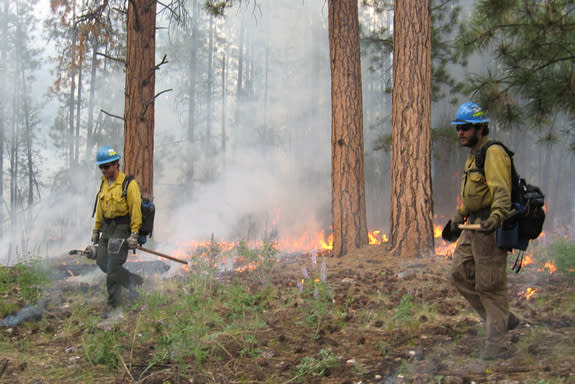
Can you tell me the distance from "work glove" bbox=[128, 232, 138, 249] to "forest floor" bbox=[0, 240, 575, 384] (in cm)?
66

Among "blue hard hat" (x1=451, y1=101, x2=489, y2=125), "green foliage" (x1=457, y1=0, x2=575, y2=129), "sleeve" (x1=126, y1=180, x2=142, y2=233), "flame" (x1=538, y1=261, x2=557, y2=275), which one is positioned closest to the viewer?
"blue hard hat" (x1=451, y1=101, x2=489, y2=125)

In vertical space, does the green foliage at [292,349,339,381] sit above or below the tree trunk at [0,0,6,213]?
below

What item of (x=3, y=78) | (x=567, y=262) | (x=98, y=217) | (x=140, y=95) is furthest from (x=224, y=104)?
(x=567, y=262)

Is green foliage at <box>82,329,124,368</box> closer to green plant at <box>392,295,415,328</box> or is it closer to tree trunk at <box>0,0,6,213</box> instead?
green plant at <box>392,295,415,328</box>

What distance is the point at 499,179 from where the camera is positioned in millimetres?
3203

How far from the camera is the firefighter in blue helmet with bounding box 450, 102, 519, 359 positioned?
126 inches

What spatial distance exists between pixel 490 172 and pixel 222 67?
27.9 metres

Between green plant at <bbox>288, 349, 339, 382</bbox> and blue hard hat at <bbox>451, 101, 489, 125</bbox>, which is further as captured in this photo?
blue hard hat at <bbox>451, 101, 489, 125</bbox>

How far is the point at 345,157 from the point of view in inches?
309

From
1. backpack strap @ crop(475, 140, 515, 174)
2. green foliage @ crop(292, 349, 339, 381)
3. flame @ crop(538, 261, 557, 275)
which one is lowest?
green foliage @ crop(292, 349, 339, 381)

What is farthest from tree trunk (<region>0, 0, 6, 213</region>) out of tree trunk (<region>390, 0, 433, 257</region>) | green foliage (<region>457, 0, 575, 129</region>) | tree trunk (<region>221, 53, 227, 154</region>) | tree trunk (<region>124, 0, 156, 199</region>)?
green foliage (<region>457, 0, 575, 129</region>)

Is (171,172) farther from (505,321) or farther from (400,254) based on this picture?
(505,321)

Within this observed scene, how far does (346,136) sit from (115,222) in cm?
419

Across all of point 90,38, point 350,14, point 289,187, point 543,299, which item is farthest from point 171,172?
point 543,299
